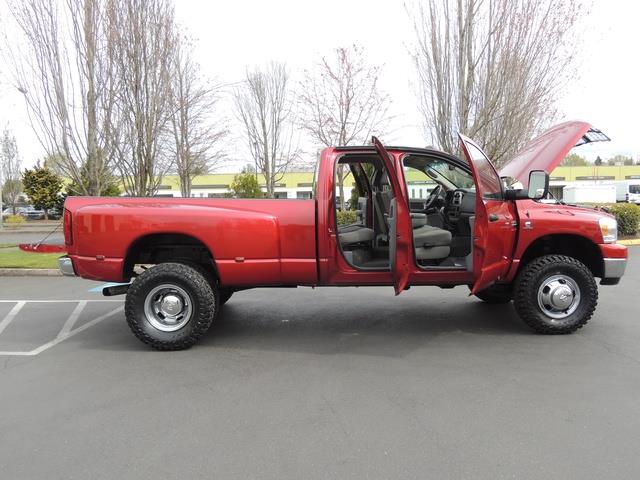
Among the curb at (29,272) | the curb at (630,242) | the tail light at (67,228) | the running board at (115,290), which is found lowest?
the curb at (630,242)

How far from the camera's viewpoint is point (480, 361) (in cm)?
443

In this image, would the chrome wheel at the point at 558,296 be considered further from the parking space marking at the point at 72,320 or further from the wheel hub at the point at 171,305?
the parking space marking at the point at 72,320

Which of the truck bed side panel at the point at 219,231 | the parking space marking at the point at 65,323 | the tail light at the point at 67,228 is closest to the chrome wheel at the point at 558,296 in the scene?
the truck bed side panel at the point at 219,231

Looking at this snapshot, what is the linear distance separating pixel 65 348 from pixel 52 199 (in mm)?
32420

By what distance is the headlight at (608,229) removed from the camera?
16.8 feet

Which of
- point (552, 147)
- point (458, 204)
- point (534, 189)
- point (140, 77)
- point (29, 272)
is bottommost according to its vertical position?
point (29, 272)

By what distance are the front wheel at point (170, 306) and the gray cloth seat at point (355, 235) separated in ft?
5.08

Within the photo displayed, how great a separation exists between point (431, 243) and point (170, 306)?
2.82 meters

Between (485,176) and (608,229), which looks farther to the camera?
Answer: (608,229)

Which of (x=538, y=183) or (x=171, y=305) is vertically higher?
(x=538, y=183)

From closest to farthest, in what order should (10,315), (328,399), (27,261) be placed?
(328,399) → (10,315) → (27,261)

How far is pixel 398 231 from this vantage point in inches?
188

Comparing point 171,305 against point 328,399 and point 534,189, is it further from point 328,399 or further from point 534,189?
point 534,189

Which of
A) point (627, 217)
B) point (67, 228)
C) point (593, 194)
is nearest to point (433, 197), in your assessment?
point (67, 228)
